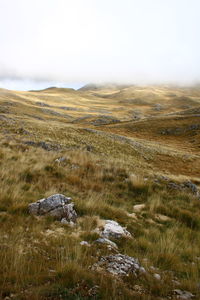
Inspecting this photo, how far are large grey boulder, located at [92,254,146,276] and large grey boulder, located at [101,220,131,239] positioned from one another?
0.87 meters

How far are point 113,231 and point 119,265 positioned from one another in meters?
1.23

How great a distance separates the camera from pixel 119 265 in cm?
315

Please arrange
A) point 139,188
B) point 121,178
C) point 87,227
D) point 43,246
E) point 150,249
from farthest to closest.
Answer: point 121,178 → point 139,188 → point 87,227 → point 150,249 → point 43,246

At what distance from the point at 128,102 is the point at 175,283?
16271 cm

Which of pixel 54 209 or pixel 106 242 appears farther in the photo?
pixel 54 209

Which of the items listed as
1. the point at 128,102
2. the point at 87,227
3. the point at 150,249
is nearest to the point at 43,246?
the point at 87,227

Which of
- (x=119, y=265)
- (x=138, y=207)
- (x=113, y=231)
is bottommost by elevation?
(x=138, y=207)

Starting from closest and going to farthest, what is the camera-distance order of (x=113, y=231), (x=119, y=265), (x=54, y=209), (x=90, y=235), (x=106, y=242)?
(x=119, y=265)
(x=106, y=242)
(x=90, y=235)
(x=113, y=231)
(x=54, y=209)

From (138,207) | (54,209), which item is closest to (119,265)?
(54,209)

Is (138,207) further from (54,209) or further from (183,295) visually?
(183,295)

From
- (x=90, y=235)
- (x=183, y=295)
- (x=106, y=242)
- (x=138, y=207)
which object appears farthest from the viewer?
(x=138, y=207)

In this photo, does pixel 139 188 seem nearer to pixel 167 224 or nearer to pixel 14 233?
pixel 167 224

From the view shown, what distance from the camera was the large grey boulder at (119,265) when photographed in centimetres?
303

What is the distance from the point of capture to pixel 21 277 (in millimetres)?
2516
